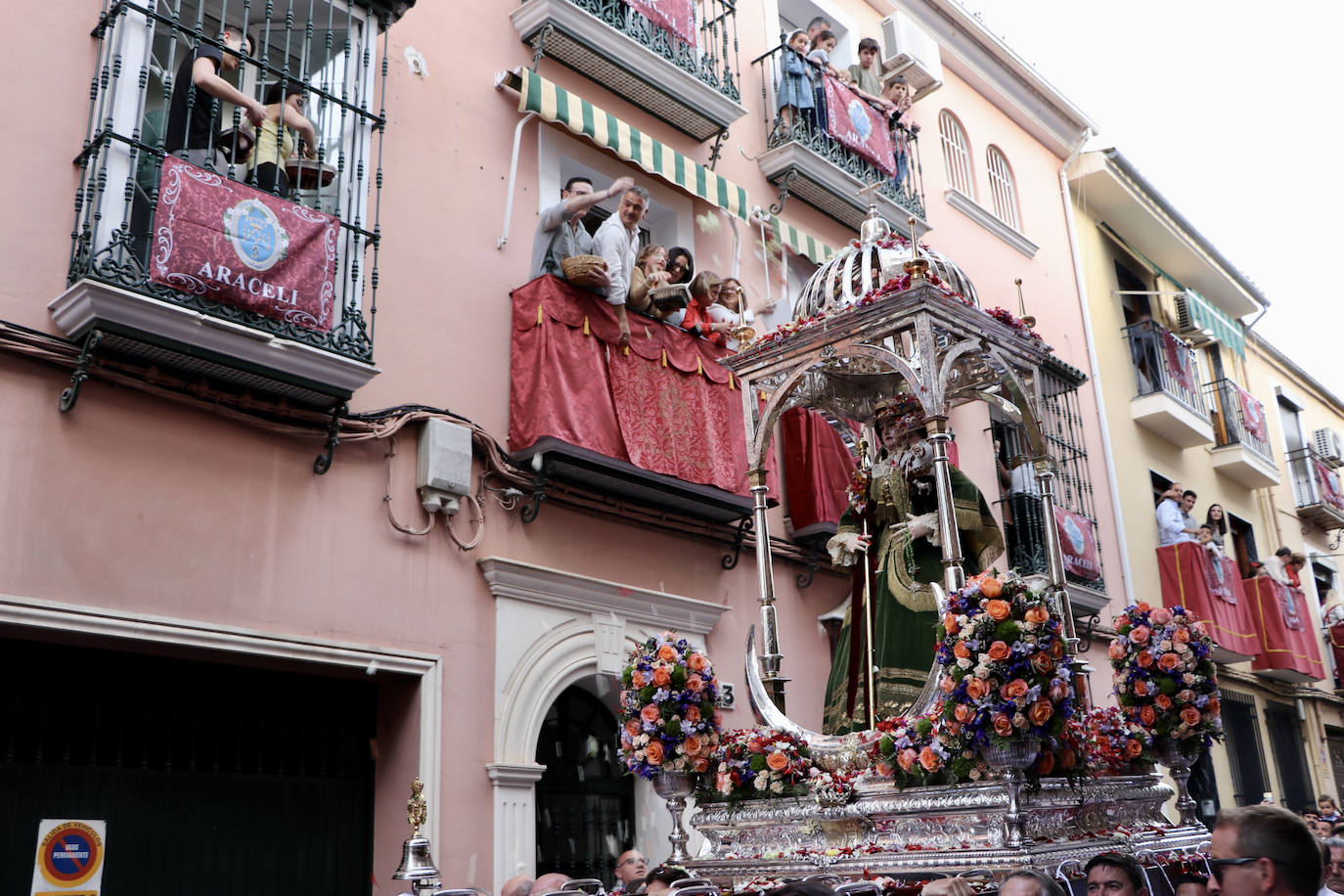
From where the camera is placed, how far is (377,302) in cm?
698

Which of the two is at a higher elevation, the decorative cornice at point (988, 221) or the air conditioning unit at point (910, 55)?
the air conditioning unit at point (910, 55)

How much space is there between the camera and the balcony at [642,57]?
8.39 metres

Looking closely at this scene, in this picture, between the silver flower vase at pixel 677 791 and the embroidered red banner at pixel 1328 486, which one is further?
the embroidered red banner at pixel 1328 486

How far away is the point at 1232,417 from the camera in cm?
1625

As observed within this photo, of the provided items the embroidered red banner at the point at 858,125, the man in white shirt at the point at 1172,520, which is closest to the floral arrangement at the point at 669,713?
the embroidered red banner at the point at 858,125

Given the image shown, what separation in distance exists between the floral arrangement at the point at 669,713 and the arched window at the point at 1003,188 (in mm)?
8993

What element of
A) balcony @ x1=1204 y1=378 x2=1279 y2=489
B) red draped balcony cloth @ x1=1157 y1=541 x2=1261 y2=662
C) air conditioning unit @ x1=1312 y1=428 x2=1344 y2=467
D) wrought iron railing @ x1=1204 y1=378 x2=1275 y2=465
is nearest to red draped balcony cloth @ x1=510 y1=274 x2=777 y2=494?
red draped balcony cloth @ x1=1157 y1=541 x2=1261 y2=662

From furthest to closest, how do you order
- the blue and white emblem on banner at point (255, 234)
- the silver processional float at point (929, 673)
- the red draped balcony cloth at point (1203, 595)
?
the red draped balcony cloth at point (1203, 595) → the blue and white emblem on banner at point (255, 234) → the silver processional float at point (929, 673)

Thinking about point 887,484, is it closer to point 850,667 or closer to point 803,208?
point 850,667

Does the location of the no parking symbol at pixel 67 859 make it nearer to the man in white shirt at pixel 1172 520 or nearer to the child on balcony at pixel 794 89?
the child on balcony at pixel 794 89

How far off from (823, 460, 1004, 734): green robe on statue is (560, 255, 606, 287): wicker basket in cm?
224

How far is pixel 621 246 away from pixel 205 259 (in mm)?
3017

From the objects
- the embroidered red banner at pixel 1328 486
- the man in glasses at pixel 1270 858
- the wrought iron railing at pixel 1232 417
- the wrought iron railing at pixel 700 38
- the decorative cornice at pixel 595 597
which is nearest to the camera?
the man in glasses at pixel 1270 858

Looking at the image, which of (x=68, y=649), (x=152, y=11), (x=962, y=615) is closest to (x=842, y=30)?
(x=152, y=11)
